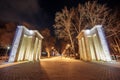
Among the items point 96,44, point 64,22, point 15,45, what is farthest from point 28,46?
point 96,44

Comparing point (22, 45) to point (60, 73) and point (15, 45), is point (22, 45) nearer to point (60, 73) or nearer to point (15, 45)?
point (15, 45)

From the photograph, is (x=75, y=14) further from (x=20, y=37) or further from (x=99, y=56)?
(x=20, y=37)

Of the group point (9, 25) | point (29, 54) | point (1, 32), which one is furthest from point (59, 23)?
point (1, 32)

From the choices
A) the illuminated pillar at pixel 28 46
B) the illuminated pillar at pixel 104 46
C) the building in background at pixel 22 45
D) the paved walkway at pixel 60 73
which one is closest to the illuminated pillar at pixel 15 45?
the building in background at pixel 22 45

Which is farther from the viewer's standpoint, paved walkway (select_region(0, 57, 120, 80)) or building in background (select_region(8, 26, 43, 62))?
building in background (select_region(8, 26, 43, 62))

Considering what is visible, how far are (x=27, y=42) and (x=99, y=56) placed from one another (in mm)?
8655

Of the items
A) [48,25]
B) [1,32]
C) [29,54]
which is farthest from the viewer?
[48,25]

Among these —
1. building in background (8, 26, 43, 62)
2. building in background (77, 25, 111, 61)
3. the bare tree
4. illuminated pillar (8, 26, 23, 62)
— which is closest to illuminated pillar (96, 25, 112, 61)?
building in background (77, 25, 111, 61)

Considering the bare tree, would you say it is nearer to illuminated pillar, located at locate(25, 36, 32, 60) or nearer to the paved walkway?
illuminated pillar, located at locate(25, 36, 32, 60)

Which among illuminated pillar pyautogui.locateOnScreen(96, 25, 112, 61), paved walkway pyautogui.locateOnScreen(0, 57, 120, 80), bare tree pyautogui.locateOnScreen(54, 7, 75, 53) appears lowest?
paved walkway pyautogui.locateOnScreen(0, 57, 120, 80)

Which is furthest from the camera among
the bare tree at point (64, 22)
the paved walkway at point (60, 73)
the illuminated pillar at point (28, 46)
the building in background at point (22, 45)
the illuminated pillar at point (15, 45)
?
the bare tree at point (64, 22)

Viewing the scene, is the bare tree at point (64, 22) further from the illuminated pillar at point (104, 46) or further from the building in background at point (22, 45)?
the illuminated pillar at point (104, 46)

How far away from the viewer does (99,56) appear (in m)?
12.8

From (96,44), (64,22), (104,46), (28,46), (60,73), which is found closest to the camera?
(60,73)
